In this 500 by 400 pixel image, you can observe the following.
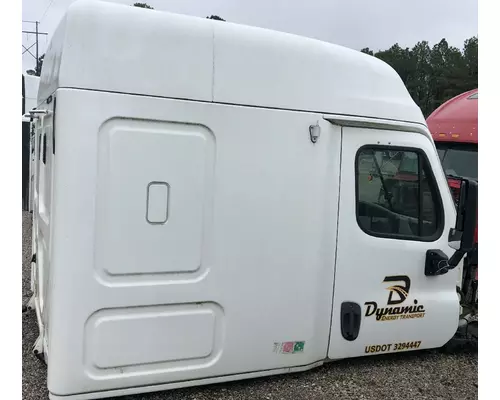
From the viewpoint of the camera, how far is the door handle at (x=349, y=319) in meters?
3.32

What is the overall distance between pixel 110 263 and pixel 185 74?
45.0 inches

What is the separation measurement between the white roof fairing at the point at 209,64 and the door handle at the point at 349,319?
4.34ft

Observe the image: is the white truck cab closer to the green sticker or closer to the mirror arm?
the green sticker

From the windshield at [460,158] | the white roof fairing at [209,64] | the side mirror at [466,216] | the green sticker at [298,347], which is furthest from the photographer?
the windshield at [460,158]

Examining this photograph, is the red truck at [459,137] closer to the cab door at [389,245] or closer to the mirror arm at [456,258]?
the cab door at [389,245]

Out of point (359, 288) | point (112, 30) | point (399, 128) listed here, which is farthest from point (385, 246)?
point (112, 30)

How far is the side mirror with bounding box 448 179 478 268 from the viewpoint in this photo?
3.09 meters

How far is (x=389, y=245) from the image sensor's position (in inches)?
134

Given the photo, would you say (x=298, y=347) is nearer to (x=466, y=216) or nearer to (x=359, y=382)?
(x=359, y=382)

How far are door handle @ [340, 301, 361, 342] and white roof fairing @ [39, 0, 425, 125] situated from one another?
1.32 metres

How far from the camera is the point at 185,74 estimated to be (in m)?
2.75

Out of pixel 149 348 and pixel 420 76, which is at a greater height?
pixel 420 76

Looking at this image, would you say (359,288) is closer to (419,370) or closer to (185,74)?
(419,370)

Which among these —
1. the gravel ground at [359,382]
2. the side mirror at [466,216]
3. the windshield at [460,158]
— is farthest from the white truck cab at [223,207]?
the windshield at [460,158]
